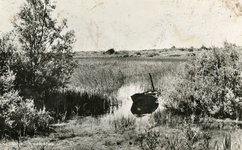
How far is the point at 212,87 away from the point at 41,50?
4.96m

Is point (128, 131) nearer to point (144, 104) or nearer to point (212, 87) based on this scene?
point (144, 104)

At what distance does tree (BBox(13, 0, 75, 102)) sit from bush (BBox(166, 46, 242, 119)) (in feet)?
12.0

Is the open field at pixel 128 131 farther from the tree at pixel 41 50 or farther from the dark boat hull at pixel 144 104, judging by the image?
the tree at pixel 41 50

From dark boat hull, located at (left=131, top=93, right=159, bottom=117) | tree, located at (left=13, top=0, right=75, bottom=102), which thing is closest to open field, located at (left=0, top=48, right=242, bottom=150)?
dark boat hull, located at (left=131, top=93, right=159, bottom=117)

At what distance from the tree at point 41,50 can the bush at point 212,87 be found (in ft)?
12.0

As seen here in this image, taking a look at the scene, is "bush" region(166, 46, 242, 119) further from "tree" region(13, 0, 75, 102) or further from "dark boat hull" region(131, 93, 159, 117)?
"tree" region(13, 0, 75, 102)

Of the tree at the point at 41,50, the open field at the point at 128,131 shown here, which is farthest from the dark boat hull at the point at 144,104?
the tree at the point at 41,50

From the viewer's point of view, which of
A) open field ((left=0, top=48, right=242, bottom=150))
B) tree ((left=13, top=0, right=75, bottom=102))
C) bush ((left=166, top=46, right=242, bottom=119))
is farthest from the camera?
tree ((left=13, top=0, right=75, bottom=102))

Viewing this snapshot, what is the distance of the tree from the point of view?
554 cm

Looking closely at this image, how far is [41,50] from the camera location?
591 centimetres

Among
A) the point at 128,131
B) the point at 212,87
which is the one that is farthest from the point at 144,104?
the point at 212,87

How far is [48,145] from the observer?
361 centimetres

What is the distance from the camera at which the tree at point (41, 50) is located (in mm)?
5543

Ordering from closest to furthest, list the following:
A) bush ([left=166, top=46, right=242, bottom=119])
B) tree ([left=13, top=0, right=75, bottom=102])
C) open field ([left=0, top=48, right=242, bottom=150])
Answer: open field ([left=0, top=48, right=242, bottom=150]) < bush ([left=166, top=46, right=242, bottom=119]) < tree ([left=13, top=0, right=75, bottom=102])
